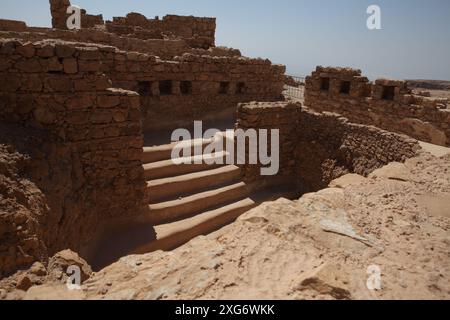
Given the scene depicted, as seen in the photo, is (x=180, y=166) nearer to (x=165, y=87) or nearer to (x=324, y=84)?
(x=165, y=87)

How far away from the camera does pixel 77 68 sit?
4.84 metres

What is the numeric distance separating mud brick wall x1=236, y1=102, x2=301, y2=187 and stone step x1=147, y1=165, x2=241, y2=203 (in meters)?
0.48

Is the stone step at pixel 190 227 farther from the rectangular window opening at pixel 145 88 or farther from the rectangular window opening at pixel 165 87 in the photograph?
the rectangular window opening at pixel 165 87

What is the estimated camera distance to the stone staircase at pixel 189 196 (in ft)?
19.8

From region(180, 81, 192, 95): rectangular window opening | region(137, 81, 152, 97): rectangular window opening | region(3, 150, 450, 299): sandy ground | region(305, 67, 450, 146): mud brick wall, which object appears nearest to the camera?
region(3, 150, 450, 299): sandy ground

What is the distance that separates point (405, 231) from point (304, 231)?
3.63ft

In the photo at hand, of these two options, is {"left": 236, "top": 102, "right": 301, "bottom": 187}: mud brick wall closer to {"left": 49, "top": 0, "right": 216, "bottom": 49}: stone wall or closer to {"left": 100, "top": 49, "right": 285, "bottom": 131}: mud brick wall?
{"left": 100, "top": 49, "right": 285, "bottom": 131}: mud brick wall

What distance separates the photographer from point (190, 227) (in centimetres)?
611

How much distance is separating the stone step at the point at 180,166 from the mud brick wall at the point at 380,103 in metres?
6.68

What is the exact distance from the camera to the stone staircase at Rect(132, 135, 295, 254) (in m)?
6.03

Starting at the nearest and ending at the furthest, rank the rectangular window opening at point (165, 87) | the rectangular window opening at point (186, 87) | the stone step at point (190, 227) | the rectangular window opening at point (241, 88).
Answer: the stone step at point (190, 227) → the rectangular window opening at point (165, 87) → the rectangular window opening at point (186, 87) → the rectangular window opening at point (241, 88)

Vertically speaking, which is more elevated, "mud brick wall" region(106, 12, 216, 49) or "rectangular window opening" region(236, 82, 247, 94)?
"mud brick wall" region(106, 12, 216, 49)

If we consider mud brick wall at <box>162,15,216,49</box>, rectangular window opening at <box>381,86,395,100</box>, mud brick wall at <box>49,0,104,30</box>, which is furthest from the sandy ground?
mud brick wall at <box>49,0,104,30</box>

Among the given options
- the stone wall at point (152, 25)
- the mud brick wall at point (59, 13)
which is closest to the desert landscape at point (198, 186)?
the mud brick wall at point (59, 13)
